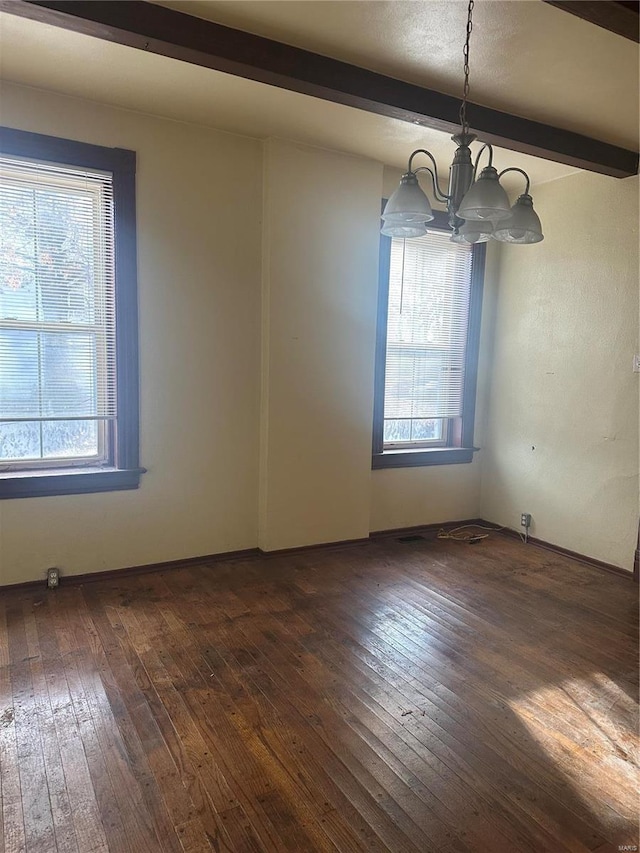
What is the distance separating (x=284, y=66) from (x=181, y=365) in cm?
180

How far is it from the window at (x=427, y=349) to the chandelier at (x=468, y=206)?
1946 mm

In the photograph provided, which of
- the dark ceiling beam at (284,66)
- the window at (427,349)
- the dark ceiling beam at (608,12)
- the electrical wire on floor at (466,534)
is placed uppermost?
the dark ceiling beam at (284,66)

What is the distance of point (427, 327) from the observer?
4602mm

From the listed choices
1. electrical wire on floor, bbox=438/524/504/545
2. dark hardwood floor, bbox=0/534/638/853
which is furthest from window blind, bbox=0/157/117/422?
electrical wire on floor, bbox=438/524/504/545

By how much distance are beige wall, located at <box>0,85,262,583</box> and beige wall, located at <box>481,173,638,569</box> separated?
7.15 feet

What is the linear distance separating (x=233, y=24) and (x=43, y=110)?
135 centimetres

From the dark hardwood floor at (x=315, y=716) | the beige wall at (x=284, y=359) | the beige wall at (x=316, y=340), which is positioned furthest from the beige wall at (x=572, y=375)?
the beige wall at (x=316, y=340)

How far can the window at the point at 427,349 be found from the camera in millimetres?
4402

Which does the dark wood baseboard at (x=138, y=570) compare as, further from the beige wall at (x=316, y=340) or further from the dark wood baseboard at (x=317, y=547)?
the beige wall at (x=316, y=340)

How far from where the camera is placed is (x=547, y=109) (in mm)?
3133

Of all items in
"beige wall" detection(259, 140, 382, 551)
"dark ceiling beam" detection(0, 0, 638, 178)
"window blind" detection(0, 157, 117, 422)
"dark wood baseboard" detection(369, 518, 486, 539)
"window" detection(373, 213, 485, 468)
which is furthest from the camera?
"dark wood baseboard" detection(369, 518, 486, 539)

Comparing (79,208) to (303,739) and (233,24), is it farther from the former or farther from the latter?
(303,739)

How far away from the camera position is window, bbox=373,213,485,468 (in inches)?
173

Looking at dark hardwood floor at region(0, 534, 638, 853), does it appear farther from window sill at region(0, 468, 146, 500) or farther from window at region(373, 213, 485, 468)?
window at region(373, 213, 485, 468)
